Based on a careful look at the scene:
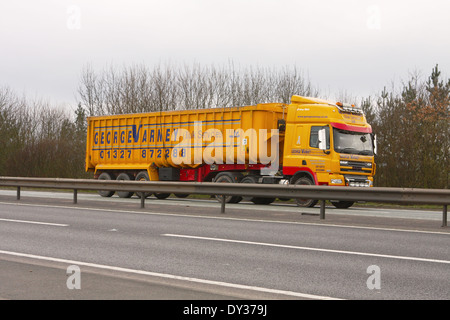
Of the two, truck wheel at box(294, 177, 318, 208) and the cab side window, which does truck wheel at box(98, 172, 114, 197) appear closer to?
truck wheel at box(294, 177, 318, 208)

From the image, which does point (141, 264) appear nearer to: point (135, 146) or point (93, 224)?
point (93, 224)

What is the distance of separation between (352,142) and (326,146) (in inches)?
48.3

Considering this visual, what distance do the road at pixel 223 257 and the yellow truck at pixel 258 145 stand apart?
18.3ft

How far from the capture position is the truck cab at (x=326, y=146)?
61.1ft

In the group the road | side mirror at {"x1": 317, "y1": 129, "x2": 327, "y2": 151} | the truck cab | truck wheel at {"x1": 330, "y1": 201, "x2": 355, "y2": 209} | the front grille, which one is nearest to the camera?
the road

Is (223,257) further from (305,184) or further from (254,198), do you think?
(254,198)

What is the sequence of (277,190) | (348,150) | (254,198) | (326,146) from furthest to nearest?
(254,198)
(348,150)
(326,146)
(277,190)

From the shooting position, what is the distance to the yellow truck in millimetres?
18828

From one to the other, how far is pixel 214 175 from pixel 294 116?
410cm

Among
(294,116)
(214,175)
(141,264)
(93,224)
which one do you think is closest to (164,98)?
(214,175)

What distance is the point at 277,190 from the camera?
1438cm

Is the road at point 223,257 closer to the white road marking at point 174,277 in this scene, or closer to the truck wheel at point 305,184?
the white road marking at point 174,277

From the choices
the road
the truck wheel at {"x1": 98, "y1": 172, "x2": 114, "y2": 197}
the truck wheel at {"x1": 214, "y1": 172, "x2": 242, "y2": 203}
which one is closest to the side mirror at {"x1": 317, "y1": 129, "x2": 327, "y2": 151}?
the truck wheel at {"x1": 214, "y1": 172, "x2": 242, "y2": 203}

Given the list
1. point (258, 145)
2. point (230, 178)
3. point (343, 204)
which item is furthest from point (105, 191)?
point (343, 204)
